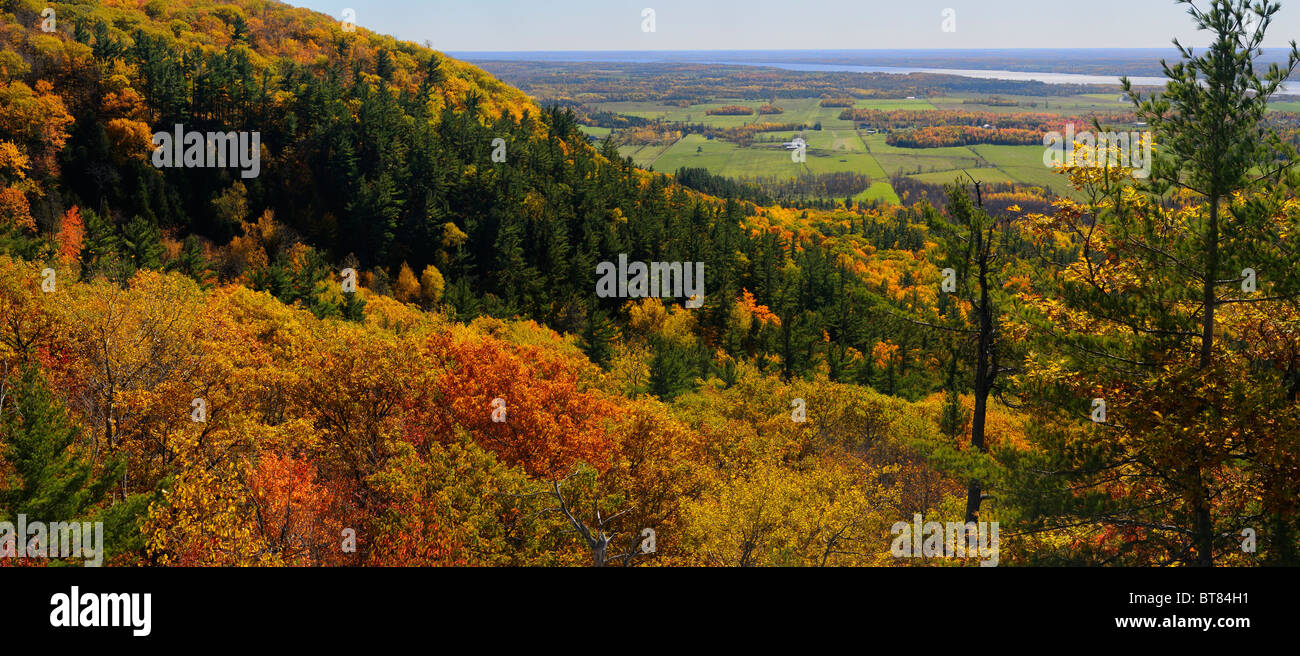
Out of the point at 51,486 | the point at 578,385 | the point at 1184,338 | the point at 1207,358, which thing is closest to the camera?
the point at 1207,358

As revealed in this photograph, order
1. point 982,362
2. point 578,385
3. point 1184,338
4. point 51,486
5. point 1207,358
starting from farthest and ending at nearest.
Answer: point 578,385, point 51,486, point 982,362, point 1184,338, point 1207,358

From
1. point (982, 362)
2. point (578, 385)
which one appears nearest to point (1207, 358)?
point (982, 362)

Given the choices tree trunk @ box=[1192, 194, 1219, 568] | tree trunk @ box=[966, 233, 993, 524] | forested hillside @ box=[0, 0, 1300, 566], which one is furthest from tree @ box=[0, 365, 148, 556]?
tree trunk @ box=[1192, 194, 1219, 568]

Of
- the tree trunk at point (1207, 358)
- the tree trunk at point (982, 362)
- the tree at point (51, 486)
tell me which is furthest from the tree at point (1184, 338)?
the tree at point (51, 486)

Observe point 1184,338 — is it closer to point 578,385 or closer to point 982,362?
point 982,362

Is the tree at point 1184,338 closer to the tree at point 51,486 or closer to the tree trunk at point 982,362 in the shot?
the tree trunk at point 982,362

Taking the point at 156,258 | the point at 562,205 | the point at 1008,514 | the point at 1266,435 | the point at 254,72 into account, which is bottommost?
the point at 1008,514
